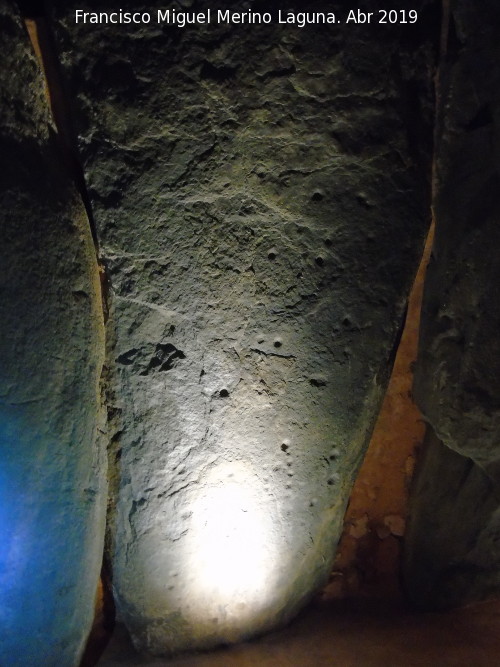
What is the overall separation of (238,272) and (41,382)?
23.1 inches

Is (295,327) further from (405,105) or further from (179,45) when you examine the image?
(179,45)

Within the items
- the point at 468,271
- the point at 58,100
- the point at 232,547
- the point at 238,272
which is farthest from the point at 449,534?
the point at 58,100

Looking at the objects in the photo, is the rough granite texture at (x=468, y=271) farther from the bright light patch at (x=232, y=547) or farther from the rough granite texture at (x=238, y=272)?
the bright light patch at (x=232, y=547)

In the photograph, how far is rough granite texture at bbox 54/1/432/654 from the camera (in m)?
1.35

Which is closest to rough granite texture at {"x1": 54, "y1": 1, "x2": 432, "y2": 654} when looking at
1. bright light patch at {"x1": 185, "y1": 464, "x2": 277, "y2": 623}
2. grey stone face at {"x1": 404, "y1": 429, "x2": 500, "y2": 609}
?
bright light patch at {"x1": 185, "y1": 464, "x2": 277, "y2": 623}

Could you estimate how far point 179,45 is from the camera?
1.33m

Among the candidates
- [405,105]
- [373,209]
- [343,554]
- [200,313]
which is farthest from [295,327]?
[343,554]

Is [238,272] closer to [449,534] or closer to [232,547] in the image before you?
[232,547]

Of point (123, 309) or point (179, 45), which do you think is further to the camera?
point (123, 309)

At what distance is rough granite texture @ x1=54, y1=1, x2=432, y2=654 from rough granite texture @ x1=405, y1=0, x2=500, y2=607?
9cm

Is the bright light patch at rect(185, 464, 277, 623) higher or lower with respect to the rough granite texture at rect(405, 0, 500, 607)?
lower

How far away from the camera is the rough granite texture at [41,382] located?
132cm

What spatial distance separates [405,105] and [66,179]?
0.90 metres

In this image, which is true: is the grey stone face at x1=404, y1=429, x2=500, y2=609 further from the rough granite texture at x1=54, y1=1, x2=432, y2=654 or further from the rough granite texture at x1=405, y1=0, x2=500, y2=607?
the rough granite texture at x1=54, y1=1, x2=432, y2=654
